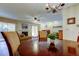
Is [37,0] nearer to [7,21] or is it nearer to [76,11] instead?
[76,11]

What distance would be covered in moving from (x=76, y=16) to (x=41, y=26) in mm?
7548

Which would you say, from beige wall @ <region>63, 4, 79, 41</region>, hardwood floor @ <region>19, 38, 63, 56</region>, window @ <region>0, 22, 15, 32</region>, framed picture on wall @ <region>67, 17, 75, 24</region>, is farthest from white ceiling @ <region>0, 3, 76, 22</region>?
hardwood floor @ <region>19, 38, 63, 56</region>

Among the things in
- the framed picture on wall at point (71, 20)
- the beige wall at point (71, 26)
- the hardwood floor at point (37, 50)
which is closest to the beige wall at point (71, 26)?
the beige wall at point (71, 26)

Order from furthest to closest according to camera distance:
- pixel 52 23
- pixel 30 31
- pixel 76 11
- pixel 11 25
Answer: pixel 30 31, pixel 52 23, pixel 11 25, pixel 76 11

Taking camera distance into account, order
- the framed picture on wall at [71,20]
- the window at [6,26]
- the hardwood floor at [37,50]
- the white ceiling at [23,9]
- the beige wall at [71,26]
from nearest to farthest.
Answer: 1. the hardwood floor at [37,50]
2. the white ceiling at [23,9]
3. the beige wall at [71,26]
4. the framed picture on wall at [71,20]
5. the window at [6,26]

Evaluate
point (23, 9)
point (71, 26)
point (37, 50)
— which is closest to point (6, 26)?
point (23, 9)

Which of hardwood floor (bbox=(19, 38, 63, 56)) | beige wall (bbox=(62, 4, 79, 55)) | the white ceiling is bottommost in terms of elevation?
hardwood floor (bbox=(19, 38, 63, 56))

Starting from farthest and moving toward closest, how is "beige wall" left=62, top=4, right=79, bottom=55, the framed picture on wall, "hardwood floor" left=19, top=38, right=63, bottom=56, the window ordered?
the window, the framed picture on wall, "beige wall" left=62, top=4, right=79, bottom=55, "hardwood floor" left=19, top=38, right=63, bottom=56

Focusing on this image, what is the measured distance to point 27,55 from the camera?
1.30 m

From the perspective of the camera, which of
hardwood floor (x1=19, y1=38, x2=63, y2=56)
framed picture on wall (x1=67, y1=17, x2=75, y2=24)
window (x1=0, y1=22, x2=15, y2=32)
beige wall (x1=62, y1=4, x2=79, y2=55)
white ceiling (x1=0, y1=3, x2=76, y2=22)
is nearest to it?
hardwood floor (x1=19, y1=38, x2=63, y2=56)

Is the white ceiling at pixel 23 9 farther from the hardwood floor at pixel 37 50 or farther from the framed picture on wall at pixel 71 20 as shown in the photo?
the hardwood floor at pixel 37 50

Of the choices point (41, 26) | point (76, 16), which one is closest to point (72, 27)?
point (76, 16)

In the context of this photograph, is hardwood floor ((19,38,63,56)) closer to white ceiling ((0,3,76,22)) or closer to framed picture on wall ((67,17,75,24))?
white ceiling ((0,3,76,22))

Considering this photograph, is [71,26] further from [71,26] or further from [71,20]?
[71,20]
